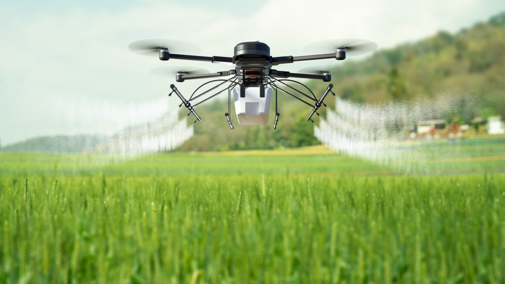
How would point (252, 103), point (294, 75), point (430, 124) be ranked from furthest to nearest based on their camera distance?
1. point (430, 124)
2. point (294, 75)
3. point (252, 103)

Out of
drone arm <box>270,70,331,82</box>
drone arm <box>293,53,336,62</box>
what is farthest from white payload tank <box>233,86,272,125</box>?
drone arm <box>293,53,336,62</box>

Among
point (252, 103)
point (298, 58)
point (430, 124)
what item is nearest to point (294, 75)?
point (298, 58)

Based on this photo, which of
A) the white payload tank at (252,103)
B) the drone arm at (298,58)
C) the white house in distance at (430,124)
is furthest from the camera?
the white house in distance at (430,124)

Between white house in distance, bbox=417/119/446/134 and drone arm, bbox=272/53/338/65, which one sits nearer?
drone arm, bbox=272/53/338/65

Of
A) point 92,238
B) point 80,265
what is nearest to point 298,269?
point 80,265

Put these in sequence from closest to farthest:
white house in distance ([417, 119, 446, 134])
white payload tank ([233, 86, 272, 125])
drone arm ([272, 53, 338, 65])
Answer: white payload tank ([233, 86, 272, 125]) < drone arm ([272, 53, 338, 65]) < white house in distance ([417, 119, 446, 134])

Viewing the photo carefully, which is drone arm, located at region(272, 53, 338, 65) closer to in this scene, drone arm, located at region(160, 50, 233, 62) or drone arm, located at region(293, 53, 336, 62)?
drone arm, located at region(293, 53, 336, 62)

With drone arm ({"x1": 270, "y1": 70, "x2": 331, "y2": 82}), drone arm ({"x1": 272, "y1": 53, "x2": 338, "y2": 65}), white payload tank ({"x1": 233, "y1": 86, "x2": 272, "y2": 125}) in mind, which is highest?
drone arm ({"x1": 272, "y1": 53, "x2": 338, "y2": 65})

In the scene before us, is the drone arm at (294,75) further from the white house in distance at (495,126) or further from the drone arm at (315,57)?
the white house in distance at (495,126)

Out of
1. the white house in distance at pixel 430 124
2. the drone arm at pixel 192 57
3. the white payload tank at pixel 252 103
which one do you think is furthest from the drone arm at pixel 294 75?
the white house in distance at pixel 430 124

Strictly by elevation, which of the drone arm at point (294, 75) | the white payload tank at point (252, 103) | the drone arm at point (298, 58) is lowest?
the white payload tank at point (252, 103)

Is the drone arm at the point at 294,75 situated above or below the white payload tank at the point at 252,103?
above

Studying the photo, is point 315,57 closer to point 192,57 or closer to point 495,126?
point 192,57
